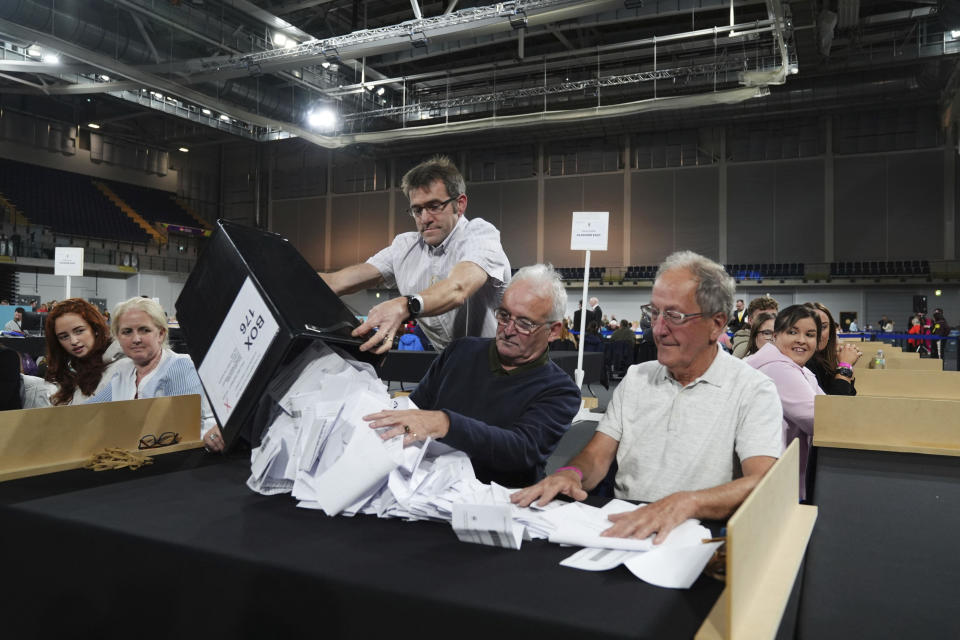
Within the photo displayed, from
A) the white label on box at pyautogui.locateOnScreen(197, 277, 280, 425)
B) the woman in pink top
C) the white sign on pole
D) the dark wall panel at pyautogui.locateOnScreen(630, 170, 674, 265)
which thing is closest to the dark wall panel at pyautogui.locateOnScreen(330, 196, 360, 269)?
the dark wall panel at pyautogui.locateOnScreen(630, 170, 674, 265)

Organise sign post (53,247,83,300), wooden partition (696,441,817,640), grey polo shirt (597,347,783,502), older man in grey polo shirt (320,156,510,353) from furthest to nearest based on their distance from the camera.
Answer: sign post (53,247,83,300)
older man in grey polo shirt (320,156,510,353)
grey polo shirt (597,347,783,502)
wooden partition (696,441,817,640)

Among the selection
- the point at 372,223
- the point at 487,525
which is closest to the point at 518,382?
the point at 487,525

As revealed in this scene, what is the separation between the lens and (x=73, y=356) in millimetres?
2650

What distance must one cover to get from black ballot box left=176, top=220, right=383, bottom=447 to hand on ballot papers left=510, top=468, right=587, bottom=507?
1.40 feet

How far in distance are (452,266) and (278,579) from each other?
129cm

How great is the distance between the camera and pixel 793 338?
257cm

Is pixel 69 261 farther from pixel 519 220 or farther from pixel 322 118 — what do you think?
pixel 519 220

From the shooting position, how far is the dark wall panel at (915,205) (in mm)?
13695

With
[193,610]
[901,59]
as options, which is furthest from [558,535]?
[901,59]

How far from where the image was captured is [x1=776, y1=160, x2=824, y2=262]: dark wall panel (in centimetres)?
1453

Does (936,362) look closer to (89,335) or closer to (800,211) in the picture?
(89,335)

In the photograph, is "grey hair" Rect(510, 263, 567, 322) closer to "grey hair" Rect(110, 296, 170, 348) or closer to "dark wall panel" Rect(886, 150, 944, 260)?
"grey hair" Rect(110, 296, 170, 348)

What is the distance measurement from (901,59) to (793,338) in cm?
1206

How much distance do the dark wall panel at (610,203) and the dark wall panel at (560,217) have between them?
23 cm
